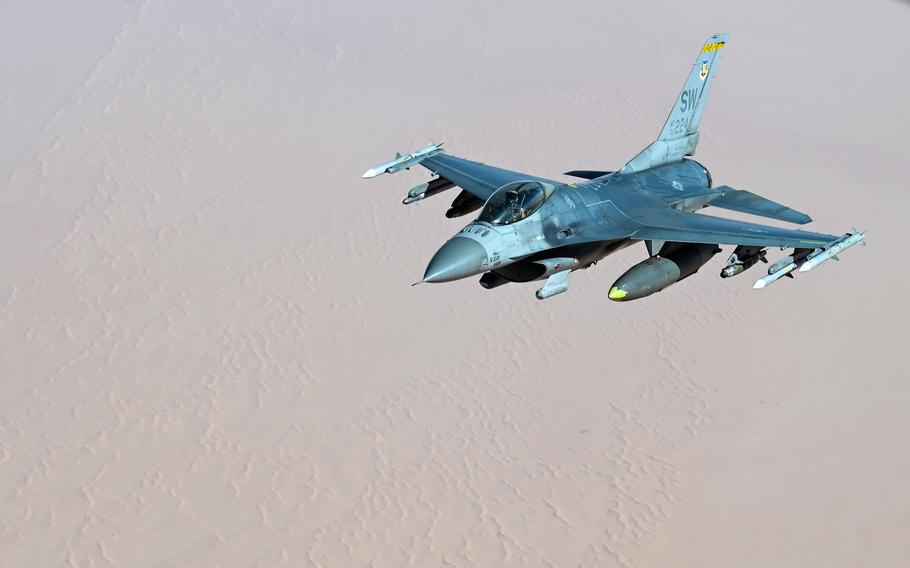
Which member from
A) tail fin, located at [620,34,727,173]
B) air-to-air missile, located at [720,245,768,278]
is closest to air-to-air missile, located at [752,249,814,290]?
air-to-air missile, located at [720,245,768,278]

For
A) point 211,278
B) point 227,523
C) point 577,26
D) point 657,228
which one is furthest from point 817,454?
point 577,26

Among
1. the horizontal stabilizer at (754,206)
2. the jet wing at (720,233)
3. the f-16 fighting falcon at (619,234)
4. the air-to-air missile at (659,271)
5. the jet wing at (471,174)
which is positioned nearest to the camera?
the f-16 fighting falcon at (619,234)

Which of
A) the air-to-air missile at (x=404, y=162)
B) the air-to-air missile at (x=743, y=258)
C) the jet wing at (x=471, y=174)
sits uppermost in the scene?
the air-to-air missile at (x=404, y=162)

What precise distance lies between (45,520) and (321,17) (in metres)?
31.5

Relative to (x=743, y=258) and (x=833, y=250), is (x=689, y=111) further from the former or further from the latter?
(x=833, y=250)

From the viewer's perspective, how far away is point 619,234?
32125mm

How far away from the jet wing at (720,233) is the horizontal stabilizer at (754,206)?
200cm

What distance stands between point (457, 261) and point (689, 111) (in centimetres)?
1052

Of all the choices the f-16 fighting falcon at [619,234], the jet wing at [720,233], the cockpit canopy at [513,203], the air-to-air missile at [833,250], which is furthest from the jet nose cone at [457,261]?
the air-to-air missile at [833,250]

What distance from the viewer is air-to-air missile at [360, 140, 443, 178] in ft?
120

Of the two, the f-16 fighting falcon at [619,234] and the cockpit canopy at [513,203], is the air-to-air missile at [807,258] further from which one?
the cockpit canopy at [513,203]

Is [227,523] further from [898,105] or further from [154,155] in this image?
[898,105]

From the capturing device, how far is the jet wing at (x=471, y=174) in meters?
35.5

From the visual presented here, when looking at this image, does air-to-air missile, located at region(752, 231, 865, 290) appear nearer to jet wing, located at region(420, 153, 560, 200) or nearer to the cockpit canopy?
the cockpit canopy
